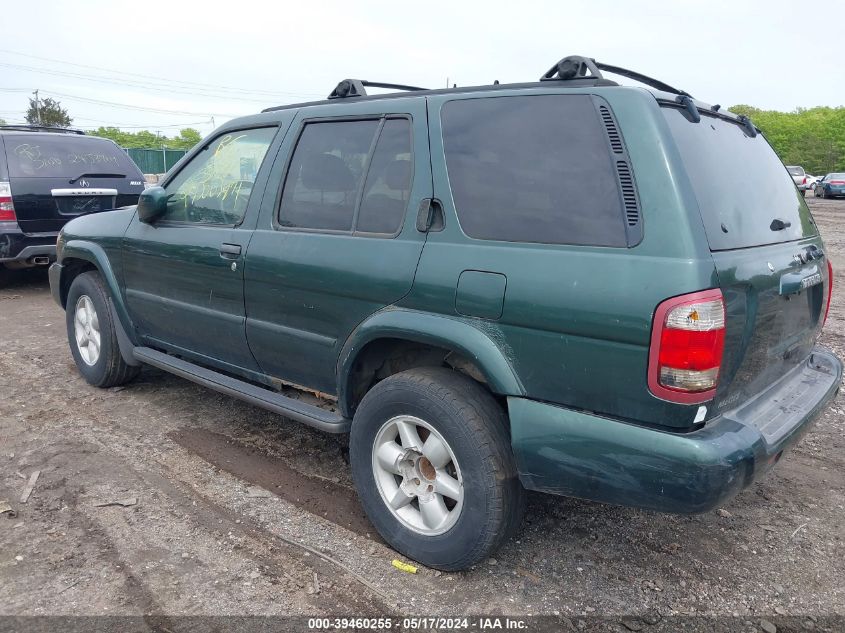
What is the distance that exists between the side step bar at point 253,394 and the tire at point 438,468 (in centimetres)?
22

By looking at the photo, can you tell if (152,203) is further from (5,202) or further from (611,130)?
(5,202)

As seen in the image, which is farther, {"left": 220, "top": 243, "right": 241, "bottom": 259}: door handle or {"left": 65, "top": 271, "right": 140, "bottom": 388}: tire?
{"left": 65, "top": 271, "right": 140, "bottom": 388}: tire

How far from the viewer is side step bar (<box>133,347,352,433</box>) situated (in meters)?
3.15

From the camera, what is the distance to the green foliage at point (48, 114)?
183ft

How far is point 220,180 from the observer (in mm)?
3775

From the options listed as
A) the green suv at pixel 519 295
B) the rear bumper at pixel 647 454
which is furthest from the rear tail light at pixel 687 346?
the rear bumper at pixel 647 454

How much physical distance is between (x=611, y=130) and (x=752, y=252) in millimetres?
669

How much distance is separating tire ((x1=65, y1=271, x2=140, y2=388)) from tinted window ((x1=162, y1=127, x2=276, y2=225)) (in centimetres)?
100

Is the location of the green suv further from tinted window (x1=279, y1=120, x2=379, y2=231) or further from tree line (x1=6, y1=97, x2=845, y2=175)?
tree line (x1=6, y1=97, x2=845, y2=175)

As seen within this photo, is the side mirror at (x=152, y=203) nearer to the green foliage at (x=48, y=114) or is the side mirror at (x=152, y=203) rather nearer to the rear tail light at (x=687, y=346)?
the rear tail light at (x=687, y=346)

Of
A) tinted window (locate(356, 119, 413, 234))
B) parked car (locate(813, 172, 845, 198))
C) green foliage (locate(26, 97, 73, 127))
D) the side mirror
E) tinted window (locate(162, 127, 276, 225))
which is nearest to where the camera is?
tinted window (locate(356, 119, 413, 234))

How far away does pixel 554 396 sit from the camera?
237 centimetres

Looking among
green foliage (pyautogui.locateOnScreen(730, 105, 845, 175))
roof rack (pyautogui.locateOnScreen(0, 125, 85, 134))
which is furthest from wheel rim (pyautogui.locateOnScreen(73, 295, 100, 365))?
green foliage (pyautogui.locateOnScreen(730, 105, 845, 175))

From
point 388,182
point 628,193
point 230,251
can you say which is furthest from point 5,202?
point 628,193
